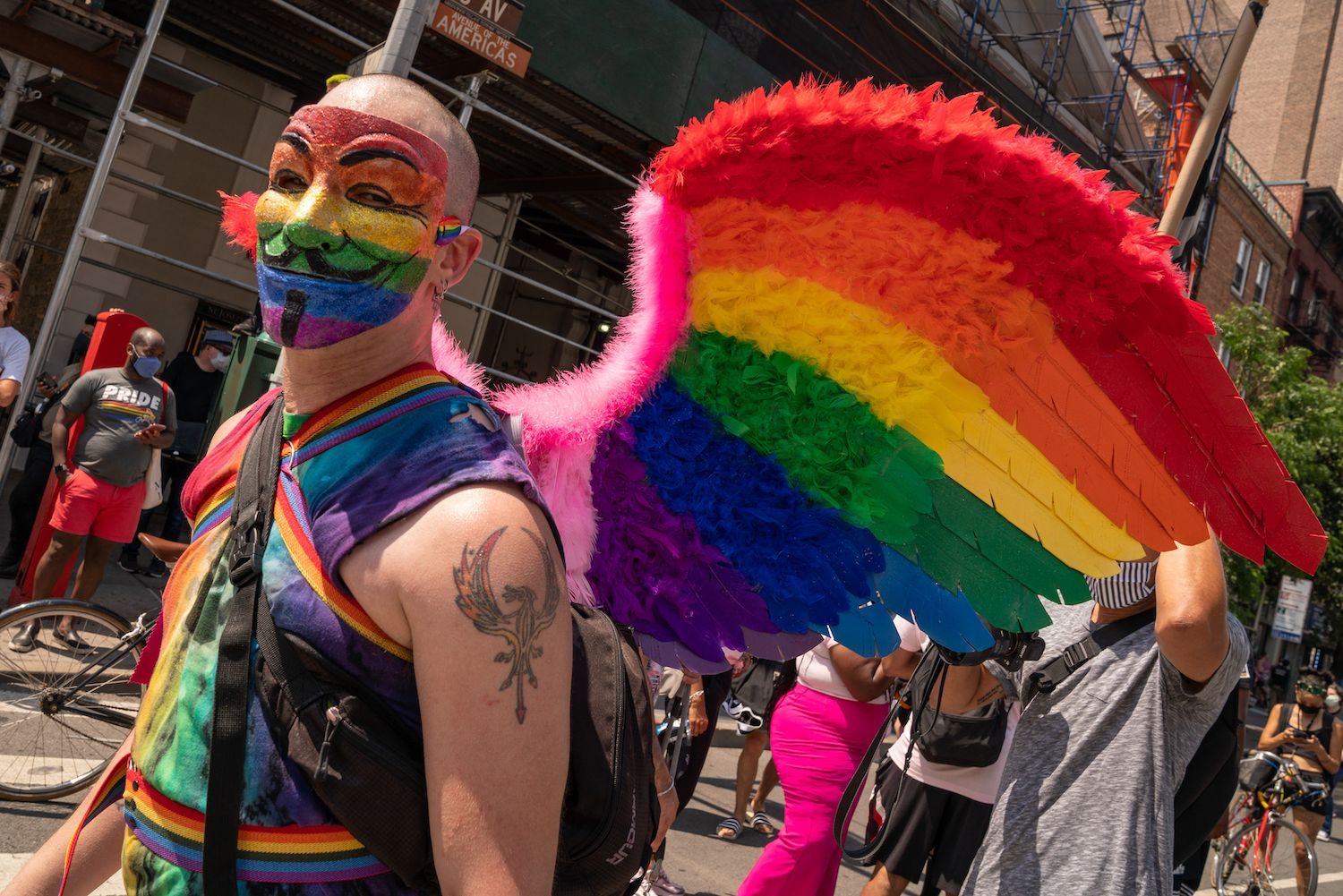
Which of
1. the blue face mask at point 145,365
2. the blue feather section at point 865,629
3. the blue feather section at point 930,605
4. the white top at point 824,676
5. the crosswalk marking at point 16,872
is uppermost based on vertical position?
the blue face mask at point 145,365

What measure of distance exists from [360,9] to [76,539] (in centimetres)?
484

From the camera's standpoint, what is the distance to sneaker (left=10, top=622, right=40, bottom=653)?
15.0 feet

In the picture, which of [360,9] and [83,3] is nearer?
[83,3]

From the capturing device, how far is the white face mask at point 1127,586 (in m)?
2.55

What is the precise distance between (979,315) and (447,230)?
85 centimetres

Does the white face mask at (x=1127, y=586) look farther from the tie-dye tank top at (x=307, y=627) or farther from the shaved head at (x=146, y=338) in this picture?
the shaved head at (x=146, y=338)

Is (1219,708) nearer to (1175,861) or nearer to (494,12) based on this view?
(1175,861)

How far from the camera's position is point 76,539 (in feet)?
19.5

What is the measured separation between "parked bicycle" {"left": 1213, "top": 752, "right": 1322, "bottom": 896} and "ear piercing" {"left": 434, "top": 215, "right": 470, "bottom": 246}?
26.9ft

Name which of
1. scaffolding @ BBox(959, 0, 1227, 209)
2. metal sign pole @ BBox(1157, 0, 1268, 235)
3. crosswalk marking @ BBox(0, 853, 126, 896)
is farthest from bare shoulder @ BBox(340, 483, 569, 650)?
scaffolding @ BBox(959, 0, 1227, 209)

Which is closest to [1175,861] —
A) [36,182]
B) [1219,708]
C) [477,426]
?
[1219,708]

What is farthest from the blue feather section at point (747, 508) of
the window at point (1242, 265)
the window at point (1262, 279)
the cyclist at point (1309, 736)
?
the window at point (1262, 279)

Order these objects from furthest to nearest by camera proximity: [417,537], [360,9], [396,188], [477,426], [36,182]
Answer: [36,182] → [360,9] → [396,188] → [477,426] → [417,537]

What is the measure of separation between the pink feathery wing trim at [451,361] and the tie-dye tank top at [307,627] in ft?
1.36
